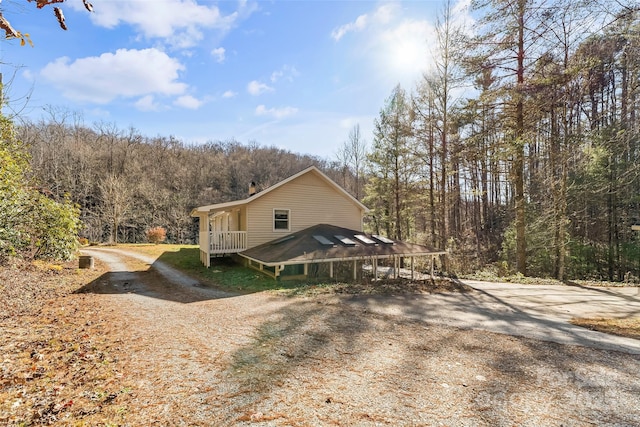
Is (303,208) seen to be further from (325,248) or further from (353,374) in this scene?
(353,374)

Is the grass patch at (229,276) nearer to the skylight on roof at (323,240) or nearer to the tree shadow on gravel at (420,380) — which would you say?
the skylight on roof at (323,240)

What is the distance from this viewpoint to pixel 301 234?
538 inches

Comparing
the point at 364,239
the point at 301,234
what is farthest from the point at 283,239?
the point at 364,239

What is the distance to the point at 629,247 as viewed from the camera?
15391 mm

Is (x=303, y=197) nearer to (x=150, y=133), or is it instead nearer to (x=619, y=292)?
(x=619, y=292)

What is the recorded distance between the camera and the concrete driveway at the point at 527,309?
5.90 m

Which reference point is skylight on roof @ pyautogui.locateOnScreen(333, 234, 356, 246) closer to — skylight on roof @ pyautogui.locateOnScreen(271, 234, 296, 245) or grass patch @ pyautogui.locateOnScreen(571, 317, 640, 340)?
skylight on roof @ pyautogui.locateOnScreen(271, 234, 296, 245)

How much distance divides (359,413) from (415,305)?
5.59m

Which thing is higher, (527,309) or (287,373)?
(287,373)

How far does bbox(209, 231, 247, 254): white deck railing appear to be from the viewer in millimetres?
13289

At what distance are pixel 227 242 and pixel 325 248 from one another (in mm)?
4926

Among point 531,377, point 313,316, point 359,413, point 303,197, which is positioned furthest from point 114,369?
point 303,197

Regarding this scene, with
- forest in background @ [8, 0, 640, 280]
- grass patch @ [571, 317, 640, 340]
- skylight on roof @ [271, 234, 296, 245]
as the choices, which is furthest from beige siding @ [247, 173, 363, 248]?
grass patch @ [571, 317, 640, 340]

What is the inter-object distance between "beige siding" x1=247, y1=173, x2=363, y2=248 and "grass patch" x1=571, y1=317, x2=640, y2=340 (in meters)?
10.3
